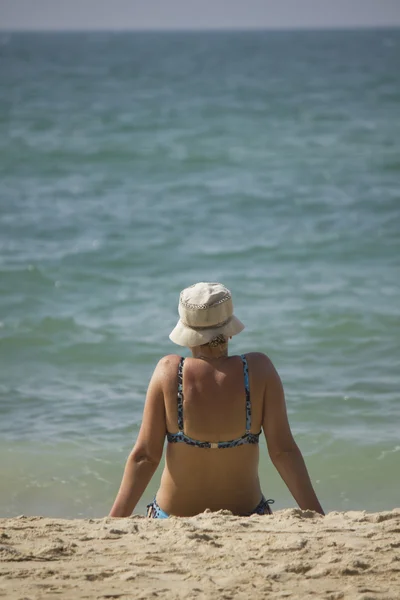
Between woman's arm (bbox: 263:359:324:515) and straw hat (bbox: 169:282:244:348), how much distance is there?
237 millimetres

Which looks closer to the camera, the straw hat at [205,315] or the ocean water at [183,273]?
the straw hat at [205,315]

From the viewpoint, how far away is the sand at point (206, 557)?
9.25 ft

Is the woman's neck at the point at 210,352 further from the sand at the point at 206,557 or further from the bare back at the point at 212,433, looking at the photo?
the sand at the point at 206,557

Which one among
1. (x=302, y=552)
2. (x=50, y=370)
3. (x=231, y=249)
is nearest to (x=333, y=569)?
(x=302, y=552)

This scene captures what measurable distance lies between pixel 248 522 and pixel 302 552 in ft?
1.02

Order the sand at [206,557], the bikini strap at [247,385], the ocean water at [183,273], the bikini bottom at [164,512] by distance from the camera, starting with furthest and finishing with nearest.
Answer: the ocean water at [183,273] → the bikini bottom at [164,512] → the bikini strap at [247,385] → the sand at [206,557]

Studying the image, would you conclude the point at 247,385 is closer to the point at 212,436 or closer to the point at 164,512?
the point at 212,436

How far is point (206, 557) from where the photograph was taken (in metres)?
3.06

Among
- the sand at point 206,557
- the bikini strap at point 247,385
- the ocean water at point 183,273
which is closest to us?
the sand at point 206,557

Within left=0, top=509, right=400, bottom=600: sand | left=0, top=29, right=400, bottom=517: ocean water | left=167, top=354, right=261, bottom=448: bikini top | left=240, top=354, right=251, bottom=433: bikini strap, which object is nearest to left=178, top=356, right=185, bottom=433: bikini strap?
left=167, top=354, right=261, bottom=448: bikini top

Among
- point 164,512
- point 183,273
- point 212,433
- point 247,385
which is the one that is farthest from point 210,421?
point 183,273

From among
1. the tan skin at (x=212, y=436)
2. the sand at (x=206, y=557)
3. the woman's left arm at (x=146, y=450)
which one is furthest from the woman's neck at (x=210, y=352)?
the sand at (x=206, y=557)

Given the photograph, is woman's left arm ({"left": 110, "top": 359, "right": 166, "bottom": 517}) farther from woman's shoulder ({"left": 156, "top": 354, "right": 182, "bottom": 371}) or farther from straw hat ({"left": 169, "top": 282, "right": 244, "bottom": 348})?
straw hat ({"left": 169, "top": 282, "right": 244, "bottom": 348})

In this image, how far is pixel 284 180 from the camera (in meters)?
15.3
